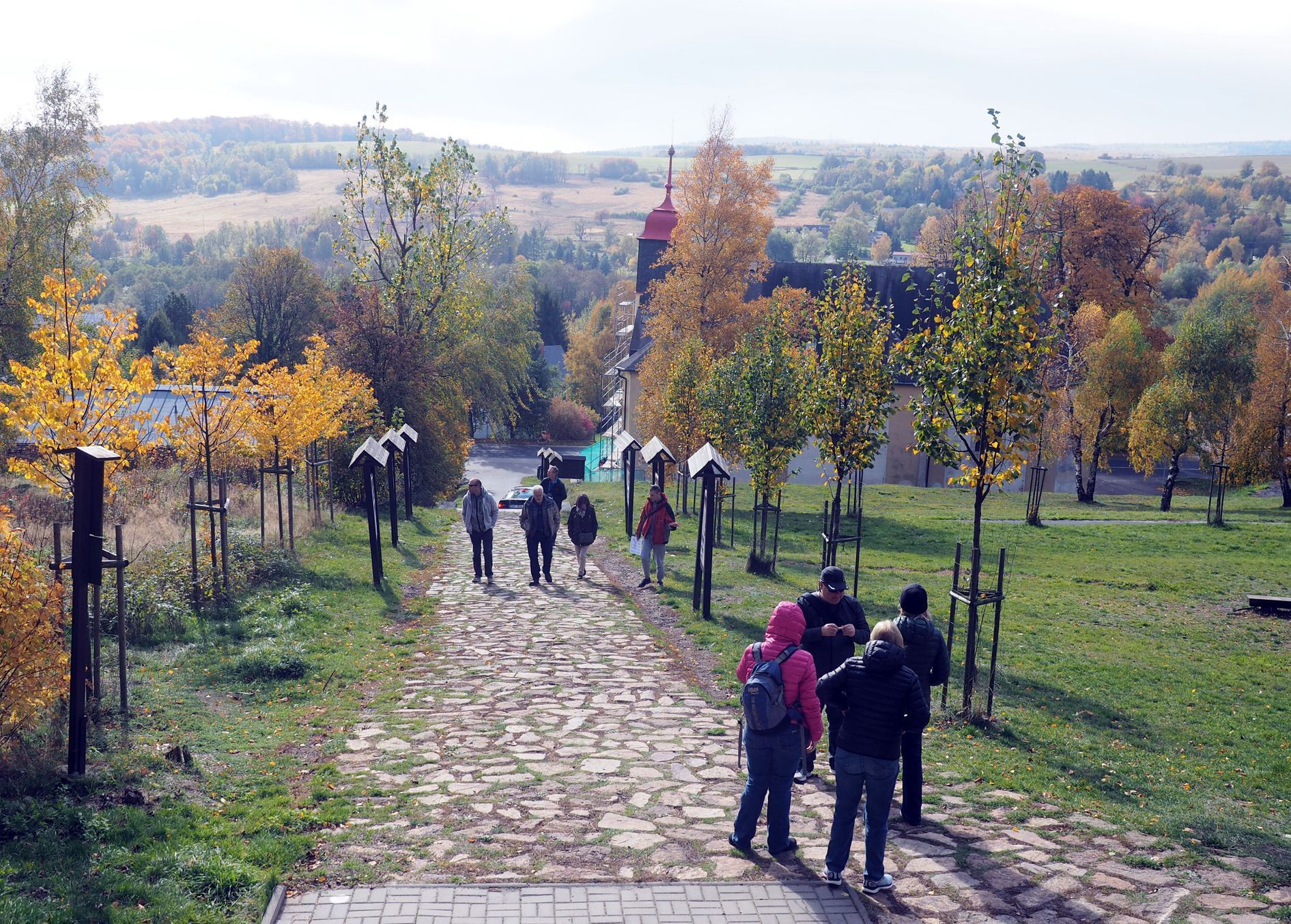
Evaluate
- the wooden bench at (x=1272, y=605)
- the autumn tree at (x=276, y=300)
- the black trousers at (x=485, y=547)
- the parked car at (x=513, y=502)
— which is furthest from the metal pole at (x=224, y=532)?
the autumn tree at (x=276, y=300)

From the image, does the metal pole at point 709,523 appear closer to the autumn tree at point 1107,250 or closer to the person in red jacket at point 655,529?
the person in red jacket at point 655,529

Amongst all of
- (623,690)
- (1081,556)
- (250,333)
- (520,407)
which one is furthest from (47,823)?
(520,407)

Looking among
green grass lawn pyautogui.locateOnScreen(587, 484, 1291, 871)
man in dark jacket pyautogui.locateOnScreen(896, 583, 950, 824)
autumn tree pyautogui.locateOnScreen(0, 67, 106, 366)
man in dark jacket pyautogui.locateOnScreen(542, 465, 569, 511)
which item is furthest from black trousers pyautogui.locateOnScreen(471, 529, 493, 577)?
autumn tree pyautogui.locateOnScreen(0, 67, 106, 366)

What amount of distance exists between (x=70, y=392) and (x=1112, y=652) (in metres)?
15.2

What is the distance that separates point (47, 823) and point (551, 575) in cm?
1195

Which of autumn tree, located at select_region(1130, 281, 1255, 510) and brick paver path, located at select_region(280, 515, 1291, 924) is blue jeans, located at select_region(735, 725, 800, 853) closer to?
brick paver path, located at select_region(280, 515, 1291, 924)

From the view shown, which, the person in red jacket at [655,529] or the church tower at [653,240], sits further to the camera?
the church tower at [653,240]

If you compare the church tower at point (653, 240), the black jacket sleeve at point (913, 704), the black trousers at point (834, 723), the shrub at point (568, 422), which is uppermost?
the church tower at point (653, 240)

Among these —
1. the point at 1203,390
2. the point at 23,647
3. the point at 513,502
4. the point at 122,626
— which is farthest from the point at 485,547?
the point at 1203,390

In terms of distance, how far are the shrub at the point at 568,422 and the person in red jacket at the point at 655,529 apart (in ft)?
179

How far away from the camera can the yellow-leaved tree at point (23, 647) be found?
6.67 meters

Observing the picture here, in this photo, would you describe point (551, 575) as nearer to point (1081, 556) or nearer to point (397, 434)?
point (397, 434)

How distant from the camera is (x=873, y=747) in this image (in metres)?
6.18

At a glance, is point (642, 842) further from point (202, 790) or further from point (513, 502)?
point (513, 502)
